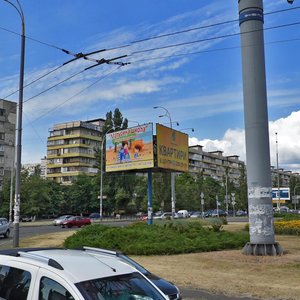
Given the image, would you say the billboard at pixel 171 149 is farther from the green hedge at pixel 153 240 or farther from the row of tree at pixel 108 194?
the row of tree at pixel 108 194

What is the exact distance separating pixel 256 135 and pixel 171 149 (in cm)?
1944

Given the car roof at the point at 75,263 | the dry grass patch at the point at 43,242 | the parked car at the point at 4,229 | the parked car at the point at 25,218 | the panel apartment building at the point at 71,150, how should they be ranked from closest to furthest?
1. the car roof at the point at 75,263
2. the dry grass patch at the point at 43,242
3. the parked car at the point at 4,229
4. the parked car at the point at 25,218
5. the panel apartment building at the point at 71,150

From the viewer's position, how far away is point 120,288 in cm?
398

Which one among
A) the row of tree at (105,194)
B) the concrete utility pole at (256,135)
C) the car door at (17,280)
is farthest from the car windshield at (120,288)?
the row of tree at (105,194)

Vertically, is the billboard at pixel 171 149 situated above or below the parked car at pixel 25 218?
above

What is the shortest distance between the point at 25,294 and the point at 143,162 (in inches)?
1209

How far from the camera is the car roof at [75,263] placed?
3866 millimetres

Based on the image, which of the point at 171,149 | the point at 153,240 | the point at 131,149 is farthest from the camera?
the point at 171,149

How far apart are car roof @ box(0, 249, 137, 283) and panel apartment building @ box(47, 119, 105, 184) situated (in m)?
120

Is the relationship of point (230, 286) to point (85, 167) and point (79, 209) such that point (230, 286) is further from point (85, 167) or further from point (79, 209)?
point (85, 167)

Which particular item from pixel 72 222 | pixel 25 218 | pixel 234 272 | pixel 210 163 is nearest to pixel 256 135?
pixel 234 272

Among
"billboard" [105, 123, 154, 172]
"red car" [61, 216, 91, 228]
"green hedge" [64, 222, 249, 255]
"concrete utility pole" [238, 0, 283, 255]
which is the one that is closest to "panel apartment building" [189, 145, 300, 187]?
"red car" [61, 216, 91, 228]

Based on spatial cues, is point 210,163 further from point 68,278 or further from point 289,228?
point 68,278

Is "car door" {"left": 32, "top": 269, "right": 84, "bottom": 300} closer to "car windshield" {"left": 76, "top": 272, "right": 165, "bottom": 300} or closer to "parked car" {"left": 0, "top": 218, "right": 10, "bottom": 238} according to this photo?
"car windshield" {"left": 76, "top": 272, "right": 165, "bottom": 300}
